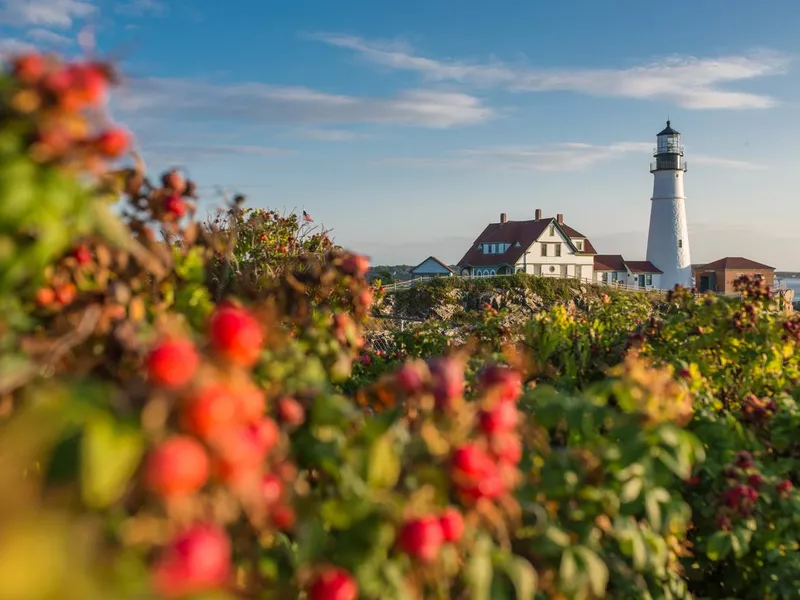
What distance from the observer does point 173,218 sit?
9.34 ft

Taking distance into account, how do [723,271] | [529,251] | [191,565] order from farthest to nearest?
[723,271]
[529,251]
[191,565]

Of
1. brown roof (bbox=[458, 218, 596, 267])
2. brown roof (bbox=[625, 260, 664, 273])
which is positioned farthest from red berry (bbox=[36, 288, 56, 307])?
brown roof (bbox=[625, 260, 664, 273])

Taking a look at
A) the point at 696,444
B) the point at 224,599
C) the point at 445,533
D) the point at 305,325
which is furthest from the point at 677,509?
the point at 224,599

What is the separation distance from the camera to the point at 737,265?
70750 millimetres

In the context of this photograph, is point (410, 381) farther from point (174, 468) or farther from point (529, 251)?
point (529, 251)

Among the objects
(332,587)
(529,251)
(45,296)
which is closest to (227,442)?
(332,587)

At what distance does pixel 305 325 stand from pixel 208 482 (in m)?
2.12

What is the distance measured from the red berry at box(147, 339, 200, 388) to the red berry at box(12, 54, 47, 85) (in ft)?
2.42

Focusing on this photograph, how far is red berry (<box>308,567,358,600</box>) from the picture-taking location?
64.9 inches

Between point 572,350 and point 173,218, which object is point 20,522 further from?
point 572,350

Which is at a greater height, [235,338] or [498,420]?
[235,338]

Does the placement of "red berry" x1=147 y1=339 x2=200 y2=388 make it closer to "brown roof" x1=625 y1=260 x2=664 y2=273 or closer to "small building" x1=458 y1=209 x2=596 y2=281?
"small building" x1=458 y1=209 x2=596 y2=281

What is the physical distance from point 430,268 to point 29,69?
59254 mm

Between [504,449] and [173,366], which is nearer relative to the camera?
[173,366]
